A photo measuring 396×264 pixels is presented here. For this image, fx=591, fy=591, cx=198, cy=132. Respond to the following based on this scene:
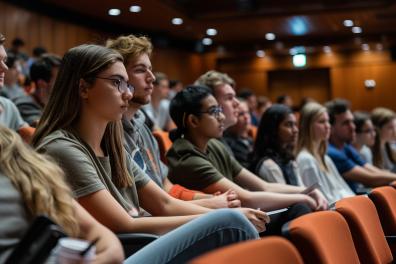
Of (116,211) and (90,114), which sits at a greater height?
(90,114)

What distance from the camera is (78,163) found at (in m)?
1.73

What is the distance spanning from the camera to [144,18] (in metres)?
9.42

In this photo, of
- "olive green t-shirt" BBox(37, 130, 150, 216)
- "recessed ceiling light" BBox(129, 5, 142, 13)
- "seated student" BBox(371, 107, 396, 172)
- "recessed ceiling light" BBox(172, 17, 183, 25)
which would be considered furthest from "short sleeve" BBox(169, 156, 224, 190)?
"recessed ceiling light" BBox(172, 17, 183, 25)

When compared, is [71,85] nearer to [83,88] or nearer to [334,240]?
[83,88]

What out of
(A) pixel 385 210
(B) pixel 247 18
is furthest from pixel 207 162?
(B) pixel 247 18

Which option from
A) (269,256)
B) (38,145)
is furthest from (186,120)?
(269,256)

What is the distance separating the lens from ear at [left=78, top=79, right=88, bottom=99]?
1.89 m

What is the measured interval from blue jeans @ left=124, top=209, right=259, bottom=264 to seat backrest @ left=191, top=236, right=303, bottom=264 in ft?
1.41

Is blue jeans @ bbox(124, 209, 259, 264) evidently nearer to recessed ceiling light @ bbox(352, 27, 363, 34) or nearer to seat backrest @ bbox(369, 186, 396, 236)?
seat backrest @ bbox(369, 186, 396, 236)

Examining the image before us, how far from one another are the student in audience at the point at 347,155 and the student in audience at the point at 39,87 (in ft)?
6.95

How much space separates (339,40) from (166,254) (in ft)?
35.4

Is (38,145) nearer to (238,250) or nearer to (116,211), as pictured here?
(116,211)

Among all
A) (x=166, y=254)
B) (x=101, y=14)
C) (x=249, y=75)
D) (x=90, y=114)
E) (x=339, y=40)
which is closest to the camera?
(x=166, y=254)

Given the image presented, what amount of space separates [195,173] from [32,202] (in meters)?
1.52
